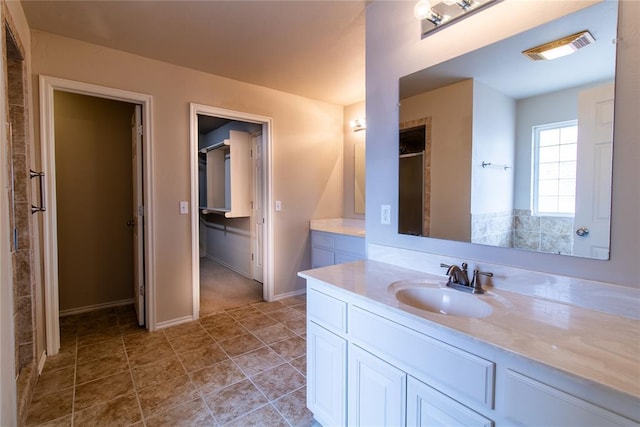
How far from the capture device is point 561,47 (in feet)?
3.88

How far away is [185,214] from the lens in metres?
2.88

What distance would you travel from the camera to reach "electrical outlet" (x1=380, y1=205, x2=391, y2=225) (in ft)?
6.06

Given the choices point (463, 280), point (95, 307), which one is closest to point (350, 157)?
point (463, 280)

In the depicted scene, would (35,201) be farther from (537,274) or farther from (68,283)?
(537,274)

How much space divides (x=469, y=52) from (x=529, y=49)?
26 cm

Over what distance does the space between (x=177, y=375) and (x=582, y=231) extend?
2391mm

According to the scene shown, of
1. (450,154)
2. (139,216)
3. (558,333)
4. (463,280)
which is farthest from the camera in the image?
(139,216)

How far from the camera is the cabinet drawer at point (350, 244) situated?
3059 millimetres

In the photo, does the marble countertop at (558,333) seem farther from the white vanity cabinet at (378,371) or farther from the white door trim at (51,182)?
the white door trim at (51,182)

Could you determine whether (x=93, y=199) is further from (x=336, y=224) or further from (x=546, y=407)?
(x=546, y=407)

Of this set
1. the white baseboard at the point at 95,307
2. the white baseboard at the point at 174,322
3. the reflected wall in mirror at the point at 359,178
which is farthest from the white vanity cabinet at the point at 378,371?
the white baseboard at the point at 95,307

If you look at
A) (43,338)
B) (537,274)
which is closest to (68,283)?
(43,338)

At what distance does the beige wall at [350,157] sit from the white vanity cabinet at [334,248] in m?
0.61

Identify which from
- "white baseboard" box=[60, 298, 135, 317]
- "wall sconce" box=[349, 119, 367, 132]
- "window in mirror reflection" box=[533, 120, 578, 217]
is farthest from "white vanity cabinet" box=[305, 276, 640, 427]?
"white baseboard" box=[60, 298, 135, 317]
